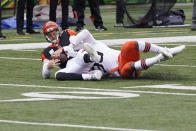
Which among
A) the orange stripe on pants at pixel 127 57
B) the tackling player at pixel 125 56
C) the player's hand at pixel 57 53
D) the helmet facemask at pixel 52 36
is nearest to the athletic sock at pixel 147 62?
the tackling player at pixel 125 56

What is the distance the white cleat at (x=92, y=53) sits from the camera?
9.60 meters

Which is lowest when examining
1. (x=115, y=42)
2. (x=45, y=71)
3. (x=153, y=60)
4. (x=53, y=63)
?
(x=115, y=42)

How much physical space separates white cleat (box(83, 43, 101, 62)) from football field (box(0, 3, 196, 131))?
1.02ft

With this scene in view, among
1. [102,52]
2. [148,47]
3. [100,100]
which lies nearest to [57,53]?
[102,52]

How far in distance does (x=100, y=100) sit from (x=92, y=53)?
1.78 m

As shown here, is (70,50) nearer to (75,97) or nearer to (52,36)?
(52,36)

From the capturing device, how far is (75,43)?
10125mm

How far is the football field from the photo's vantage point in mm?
6480

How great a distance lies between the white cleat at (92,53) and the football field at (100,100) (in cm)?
31

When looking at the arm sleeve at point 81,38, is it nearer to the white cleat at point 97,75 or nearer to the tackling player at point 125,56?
the tackling player at point 125,56

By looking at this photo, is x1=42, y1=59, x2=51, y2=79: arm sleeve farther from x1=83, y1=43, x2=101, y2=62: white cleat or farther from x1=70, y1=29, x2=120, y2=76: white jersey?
x1=83, y1=43, x2=101, y2=62: white cleat

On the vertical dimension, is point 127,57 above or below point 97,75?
above

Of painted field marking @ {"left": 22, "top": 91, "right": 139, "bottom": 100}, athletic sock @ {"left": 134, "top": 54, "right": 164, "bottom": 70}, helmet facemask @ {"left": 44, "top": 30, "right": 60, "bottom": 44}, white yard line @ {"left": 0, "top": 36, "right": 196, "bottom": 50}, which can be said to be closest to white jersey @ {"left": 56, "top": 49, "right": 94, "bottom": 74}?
helmet facemask @ {"left": 44, "top": 30, "right": 60, "bottom": 44}

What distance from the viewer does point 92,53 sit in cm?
966
